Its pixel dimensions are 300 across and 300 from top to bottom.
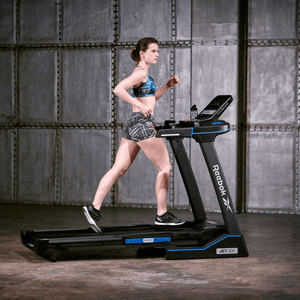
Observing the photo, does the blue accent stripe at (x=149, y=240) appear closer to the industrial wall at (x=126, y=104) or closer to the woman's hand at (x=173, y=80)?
the woman's hand at (x=173, y=80)

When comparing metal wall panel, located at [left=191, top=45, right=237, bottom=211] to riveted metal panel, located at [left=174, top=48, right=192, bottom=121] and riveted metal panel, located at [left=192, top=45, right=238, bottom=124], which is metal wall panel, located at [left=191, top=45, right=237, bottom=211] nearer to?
riveted metal panel, located at [left=192, top=45, right=238, bottom=124]

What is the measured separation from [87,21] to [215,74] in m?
2.25

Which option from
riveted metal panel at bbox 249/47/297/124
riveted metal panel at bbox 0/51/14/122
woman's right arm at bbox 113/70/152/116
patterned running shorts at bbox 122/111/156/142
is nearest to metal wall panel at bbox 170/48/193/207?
riveted metal panel at bbox 249/47/297/124

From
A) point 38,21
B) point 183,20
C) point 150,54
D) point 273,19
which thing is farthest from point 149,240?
point 38,21

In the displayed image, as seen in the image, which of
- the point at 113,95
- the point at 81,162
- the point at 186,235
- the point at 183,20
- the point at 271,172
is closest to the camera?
the point at 186,235

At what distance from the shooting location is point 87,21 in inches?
336

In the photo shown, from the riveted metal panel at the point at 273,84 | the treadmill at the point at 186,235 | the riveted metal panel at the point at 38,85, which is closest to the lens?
the treadmill at the point at 186,235

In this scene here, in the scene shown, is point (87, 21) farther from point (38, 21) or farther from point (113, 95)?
point (113, 95)

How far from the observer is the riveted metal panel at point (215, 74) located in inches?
312

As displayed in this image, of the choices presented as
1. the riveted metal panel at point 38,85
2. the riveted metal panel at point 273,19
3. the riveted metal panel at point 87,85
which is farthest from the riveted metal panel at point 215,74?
the riveted metal panel at point 38,85

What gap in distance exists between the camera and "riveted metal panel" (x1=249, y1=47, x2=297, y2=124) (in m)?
8.00

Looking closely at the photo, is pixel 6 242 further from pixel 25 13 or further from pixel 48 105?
pixel 25 13

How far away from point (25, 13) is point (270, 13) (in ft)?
12.8

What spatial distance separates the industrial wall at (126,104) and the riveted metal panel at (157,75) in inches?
0.7
